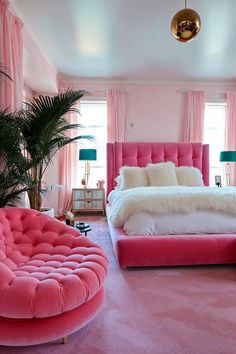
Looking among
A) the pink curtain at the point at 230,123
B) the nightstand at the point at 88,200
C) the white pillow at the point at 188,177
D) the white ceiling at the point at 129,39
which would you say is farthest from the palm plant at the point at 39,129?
the pink curtain at the point at 230,123

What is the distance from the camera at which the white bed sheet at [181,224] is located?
2.88m

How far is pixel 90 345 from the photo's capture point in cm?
166

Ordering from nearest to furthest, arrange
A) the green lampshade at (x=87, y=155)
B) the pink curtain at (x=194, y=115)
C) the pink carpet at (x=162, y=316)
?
the pink carpet at (x=162, y=316) → the green lampshade at (x=87, y=155) → the pink curtain at (x=194, y=115)

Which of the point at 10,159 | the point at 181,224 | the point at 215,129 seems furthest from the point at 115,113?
the point at 10,159

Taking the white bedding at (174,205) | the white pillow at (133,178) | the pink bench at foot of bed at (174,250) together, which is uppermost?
the white pillow at (133,178)

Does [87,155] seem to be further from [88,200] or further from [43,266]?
[43,266]

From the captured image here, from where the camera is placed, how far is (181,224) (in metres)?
2.91

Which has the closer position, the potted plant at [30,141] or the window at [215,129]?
the potted plant at [30,141]

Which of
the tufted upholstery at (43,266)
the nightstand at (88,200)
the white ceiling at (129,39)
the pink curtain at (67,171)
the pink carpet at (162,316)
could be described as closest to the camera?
the tufted upholstery at (43,266)

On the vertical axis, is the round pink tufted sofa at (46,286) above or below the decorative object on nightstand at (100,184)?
below

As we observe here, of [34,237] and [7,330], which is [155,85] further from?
[7,330]

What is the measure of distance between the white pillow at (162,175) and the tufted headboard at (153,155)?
61 centimetres

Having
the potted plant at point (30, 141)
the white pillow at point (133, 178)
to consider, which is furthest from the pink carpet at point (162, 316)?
the white pillow at point (133, 178)

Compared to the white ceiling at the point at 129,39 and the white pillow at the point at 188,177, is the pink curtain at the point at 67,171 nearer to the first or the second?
the white ceiling at the point at 129,39
